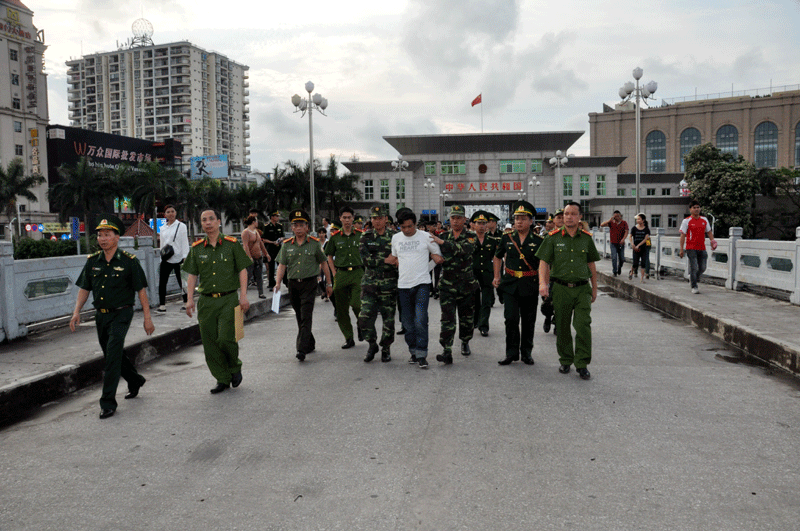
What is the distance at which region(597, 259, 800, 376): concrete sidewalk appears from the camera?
7.13 m

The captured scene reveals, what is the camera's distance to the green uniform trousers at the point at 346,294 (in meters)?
8.38

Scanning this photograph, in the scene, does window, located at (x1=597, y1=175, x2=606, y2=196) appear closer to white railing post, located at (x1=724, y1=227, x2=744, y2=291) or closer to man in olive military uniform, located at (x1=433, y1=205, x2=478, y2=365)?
white railing post, located at (x1=724, y1=227, x2=744, y2=291)

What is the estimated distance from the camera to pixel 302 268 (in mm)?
7734

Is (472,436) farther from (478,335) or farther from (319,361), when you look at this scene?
(478,335)

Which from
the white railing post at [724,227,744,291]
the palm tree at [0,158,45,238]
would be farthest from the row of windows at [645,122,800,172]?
the white railing post at [724,227,744,291]

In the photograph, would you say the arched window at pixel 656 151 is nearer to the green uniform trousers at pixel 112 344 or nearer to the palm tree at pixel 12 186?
the palm tree at pixel 12 186

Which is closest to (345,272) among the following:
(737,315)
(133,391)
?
(133,391)

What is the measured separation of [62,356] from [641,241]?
40.9 ft

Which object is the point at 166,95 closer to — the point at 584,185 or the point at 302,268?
the point at 584,185

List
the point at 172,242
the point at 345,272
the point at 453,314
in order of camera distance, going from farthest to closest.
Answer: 1. the point at 172,242
2. the point at 345,272
3. the point at 453,314

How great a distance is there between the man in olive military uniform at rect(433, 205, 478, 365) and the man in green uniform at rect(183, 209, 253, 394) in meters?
2.18

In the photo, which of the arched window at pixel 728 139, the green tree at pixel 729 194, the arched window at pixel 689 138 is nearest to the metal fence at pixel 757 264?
the green tree at pixel 729 194

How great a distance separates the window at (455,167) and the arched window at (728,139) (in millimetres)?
40010

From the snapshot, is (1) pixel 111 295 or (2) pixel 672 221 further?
(2) pixel 672 221
